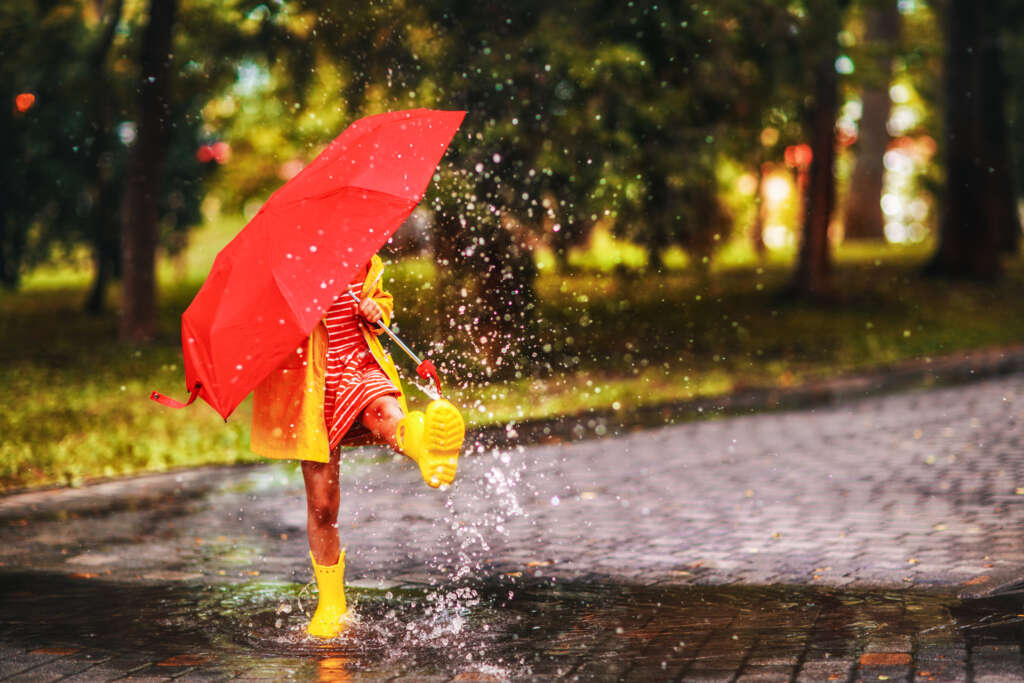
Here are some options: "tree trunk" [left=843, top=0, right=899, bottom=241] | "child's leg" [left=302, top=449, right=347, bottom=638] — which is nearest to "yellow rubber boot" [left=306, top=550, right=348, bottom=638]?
"child's leg" [left=302, top=449, right=347, bottom=638]

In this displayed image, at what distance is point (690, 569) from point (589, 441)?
4.37 metres

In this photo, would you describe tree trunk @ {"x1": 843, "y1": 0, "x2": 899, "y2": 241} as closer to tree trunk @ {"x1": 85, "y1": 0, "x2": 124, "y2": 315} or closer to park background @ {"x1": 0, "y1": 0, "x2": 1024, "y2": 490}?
park background @ {"x1": 0, "y1": 0, "x2": 1024, "y2": 490}

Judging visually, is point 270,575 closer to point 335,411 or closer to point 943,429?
point 335,411

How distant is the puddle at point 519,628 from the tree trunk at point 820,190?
46.5 ft

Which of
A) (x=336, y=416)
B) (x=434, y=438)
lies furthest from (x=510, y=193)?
(x=434, y=438)

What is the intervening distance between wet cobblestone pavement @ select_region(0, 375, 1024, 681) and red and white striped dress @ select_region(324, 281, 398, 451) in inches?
33.7

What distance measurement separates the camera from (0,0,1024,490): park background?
14312 millimetres

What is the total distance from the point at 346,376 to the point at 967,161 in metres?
20.4

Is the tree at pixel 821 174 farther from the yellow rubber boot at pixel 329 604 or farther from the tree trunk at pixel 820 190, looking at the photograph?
the yellow rubber boot at pixel 329 604

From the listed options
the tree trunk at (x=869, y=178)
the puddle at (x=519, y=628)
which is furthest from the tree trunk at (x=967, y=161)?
the puddle at (x=519, y=628)

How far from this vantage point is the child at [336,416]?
15.9 ft

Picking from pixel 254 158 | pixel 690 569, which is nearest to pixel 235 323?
pixel 690 569

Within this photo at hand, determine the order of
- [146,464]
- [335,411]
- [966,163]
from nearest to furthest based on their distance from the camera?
[335,411], [146,464], [966,163]

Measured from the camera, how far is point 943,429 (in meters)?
10.9
